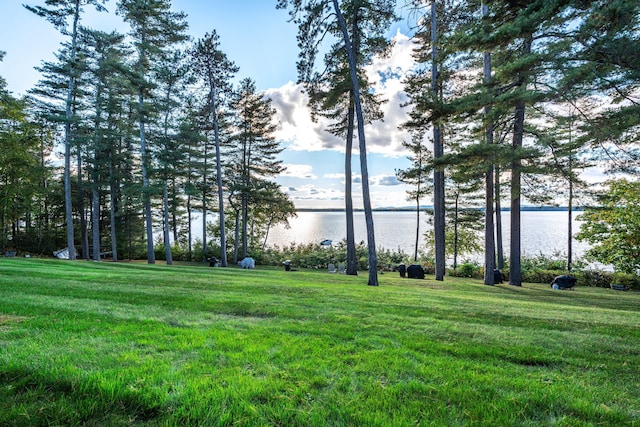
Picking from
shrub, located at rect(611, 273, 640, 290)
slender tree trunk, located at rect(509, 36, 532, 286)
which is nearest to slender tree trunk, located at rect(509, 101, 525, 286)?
slender tree trunk, located at rect(509, 36, 532, 286)

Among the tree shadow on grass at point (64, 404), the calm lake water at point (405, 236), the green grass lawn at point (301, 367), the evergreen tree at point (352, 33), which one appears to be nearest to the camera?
the tree shadow on grass at point (64, 404)

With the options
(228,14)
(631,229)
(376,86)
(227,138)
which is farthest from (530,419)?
(227,138)

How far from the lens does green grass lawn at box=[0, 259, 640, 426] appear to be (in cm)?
180

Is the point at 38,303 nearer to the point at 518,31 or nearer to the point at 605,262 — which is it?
the point at 518,31

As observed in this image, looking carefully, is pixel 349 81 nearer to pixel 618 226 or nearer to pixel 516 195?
pixel 516 195

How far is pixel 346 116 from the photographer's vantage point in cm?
1429

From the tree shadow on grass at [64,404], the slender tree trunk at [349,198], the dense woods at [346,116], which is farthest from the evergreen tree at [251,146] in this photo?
the tree shadow on grass at [64,404]

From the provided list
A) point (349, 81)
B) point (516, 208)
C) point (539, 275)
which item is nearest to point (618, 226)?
point (539, 275)

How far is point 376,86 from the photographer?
14227 mm

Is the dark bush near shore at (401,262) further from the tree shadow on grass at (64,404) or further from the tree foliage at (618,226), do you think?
A: the tree shadow on grass at (64,404)

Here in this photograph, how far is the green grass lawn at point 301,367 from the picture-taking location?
180 cm

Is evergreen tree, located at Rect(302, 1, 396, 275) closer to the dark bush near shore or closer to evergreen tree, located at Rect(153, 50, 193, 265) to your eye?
the dark bush near shore

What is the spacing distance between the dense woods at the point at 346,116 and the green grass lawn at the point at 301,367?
4.81 m

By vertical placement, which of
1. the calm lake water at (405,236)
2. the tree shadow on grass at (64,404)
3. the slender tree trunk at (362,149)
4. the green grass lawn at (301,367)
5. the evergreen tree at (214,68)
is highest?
the evergreen tree at (214,68)
